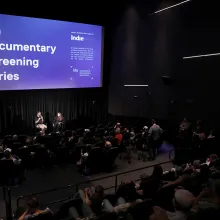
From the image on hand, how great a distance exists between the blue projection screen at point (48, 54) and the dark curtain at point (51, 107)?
879 mm

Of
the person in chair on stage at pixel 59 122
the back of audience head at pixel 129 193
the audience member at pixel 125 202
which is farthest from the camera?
the person in chair on stage at pixel 59 122

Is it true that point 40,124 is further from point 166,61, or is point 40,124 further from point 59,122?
point 166,61

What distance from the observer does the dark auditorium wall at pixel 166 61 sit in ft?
31.5

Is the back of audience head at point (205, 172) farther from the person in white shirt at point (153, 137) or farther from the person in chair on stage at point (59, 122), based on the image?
the person in chair on stage at point (59, 122)

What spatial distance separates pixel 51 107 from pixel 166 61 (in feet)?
18.9

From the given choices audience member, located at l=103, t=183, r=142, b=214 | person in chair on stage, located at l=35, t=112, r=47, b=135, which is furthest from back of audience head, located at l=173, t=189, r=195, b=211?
person in chair on stage, located at l=35, t=112, r=47, b=135

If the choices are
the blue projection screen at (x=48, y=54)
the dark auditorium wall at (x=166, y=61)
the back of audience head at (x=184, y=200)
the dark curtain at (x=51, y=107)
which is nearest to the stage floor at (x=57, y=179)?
the dark auditorium wall at (x=166, y=61)

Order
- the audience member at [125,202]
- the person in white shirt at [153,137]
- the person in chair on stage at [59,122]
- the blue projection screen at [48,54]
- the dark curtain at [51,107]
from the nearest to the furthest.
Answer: the audience member at [125,202], the person in white shirt at [153,137], the blue projection screen at [48,54], the dark curtain at [51,107], the person in chair on stage at [59,122]

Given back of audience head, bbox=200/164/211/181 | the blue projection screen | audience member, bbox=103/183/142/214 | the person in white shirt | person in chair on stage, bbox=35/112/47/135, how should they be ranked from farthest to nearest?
person in chair on stage, bbox=35/112/47/135 < the blue projection screen < the person in white shirt < back of audience head, bbox=200/164/211/181 < audience member, bbox=103/183/142/214

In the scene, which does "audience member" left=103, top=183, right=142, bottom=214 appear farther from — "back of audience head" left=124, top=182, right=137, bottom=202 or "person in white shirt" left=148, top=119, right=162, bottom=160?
"person in white shirt" left=148, top=119, right=162, bottom=160

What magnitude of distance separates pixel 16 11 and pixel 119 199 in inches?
Answer: 367

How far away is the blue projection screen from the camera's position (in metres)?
10.4

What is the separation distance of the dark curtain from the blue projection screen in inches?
34.6

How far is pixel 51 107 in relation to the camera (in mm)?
12844
